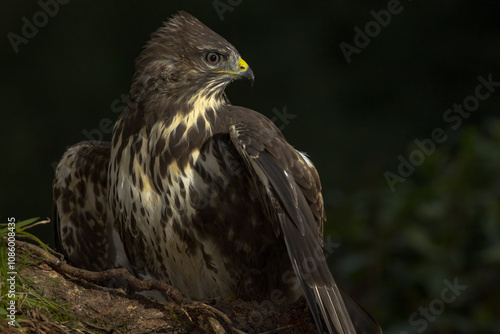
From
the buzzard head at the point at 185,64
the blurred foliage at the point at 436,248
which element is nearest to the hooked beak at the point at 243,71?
the buzzard head at the point at 185,64

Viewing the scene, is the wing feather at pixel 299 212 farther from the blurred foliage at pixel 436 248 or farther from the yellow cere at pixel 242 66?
the blurred foliage at pixel 436 248

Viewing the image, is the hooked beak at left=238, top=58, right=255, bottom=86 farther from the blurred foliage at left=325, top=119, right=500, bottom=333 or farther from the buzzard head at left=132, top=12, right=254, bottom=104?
the blurred foliage at left=325, top=119, right=500, bottom=333

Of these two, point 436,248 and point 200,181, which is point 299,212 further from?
point 436,248

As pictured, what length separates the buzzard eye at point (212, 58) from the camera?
325cm

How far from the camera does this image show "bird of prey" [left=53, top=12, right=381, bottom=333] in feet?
9.74

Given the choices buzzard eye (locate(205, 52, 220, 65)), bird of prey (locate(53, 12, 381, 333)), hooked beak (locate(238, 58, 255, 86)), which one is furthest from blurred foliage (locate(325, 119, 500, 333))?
buzzard eye (locate(205, 52, 220, 65))

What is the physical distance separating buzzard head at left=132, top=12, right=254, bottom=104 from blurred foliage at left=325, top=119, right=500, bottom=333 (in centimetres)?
121

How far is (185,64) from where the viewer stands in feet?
10.6

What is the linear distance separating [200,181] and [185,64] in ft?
1.79

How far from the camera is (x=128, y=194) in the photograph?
10.2 ft

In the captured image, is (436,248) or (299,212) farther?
(436,248)

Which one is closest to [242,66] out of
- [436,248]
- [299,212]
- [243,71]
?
[243,71]

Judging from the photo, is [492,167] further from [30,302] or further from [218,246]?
[30,302]

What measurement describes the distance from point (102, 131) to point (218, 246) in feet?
9.33
